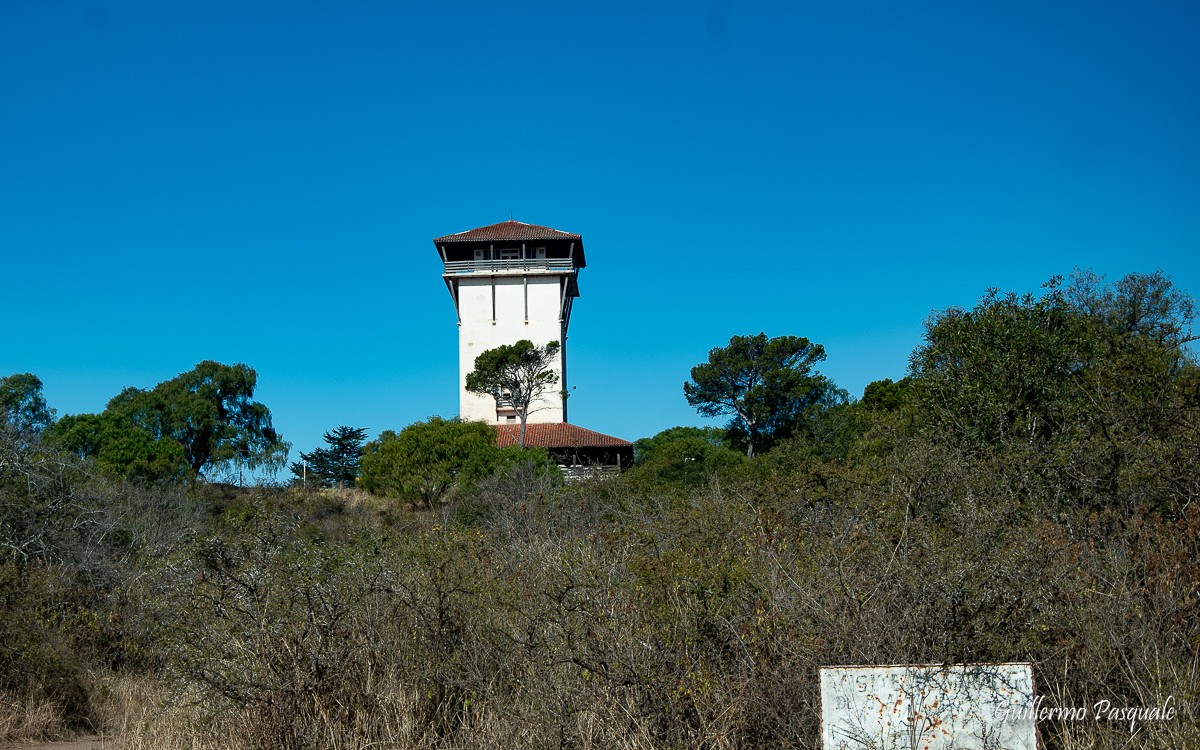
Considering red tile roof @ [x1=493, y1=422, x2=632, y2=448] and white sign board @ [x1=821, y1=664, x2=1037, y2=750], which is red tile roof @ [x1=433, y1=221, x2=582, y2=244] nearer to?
red tile roof @ [x1=493, y1=422, x2=632, y2=448]

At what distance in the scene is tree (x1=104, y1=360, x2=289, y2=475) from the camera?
1676 inches

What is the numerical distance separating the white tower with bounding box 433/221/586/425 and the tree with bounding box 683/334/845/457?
7312 millimetres

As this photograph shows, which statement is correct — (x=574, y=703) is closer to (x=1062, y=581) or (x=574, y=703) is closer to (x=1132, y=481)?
(x=1062, y=581)

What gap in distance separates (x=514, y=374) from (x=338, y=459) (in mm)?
15359

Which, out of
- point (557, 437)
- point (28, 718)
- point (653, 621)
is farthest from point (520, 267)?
point (653, 621)

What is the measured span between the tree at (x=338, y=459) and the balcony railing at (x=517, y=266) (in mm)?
12893

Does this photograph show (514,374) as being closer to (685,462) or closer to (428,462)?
(428,462)

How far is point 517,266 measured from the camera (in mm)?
42062

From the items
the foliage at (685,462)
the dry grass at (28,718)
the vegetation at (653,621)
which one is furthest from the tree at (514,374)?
the dry grass at (28,718)

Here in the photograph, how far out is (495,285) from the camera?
139 feet

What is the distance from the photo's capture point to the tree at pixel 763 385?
4269 cm

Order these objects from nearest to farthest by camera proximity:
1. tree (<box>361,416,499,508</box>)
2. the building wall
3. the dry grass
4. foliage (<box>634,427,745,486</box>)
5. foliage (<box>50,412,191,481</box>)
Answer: the dry grass < foliage (<box>634,427,745,486</box>) < tree (<box>361,416,499,508</box>) < foliage (<box>50,412,191,481</box>) < the building wall

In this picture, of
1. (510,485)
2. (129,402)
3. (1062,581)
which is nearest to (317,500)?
(510,485)

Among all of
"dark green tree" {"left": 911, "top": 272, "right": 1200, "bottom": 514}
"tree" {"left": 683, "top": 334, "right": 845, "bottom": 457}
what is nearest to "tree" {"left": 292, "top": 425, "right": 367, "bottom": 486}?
"tree" {"left": 683, "top": 334, "right": 845, "bottom": 457}
